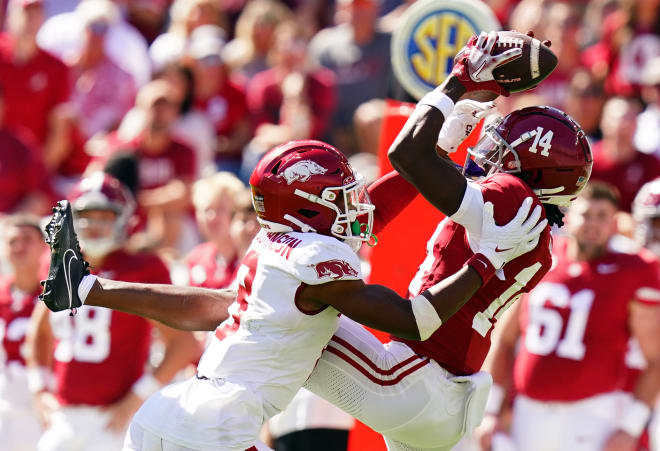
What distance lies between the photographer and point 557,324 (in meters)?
6.03

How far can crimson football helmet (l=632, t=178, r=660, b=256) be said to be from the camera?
20.4 ft

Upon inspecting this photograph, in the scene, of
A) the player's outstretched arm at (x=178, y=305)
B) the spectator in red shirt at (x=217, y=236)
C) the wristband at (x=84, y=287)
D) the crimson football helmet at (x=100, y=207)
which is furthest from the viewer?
the spectator in red shirt at (x=217, y=236)

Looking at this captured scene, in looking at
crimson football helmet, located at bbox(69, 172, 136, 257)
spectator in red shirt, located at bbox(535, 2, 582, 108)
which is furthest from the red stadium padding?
spectator in red shirt, located at bbox(535, 2, 582, 108)

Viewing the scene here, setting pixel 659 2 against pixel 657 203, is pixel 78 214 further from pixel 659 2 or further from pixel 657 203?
pixel 659 2

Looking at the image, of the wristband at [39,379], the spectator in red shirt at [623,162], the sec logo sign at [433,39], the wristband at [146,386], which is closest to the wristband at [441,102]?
the sec logo sign at [433,39]

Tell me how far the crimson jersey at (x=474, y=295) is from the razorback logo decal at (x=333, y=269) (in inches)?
16.5

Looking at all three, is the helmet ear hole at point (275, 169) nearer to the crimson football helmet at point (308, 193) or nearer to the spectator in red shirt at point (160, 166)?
the crimson football helmet at point (308, 193)

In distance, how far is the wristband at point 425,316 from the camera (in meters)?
3.71

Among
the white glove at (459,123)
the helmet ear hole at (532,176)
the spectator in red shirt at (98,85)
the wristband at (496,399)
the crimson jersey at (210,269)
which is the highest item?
the white glove at (459,123)

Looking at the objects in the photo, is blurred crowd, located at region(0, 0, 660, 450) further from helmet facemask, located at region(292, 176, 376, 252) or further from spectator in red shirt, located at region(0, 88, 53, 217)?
helmet facemask, located at region(292, 176, 376, 252)

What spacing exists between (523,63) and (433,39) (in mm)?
1252

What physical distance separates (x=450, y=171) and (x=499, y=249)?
0.94 feet

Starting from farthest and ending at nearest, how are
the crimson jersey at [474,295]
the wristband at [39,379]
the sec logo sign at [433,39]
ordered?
the wristband at [39,379] < the sec logo sign at [433,39] < the crimson jersey at [474,295]

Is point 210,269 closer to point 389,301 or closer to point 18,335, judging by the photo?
point 18,335
